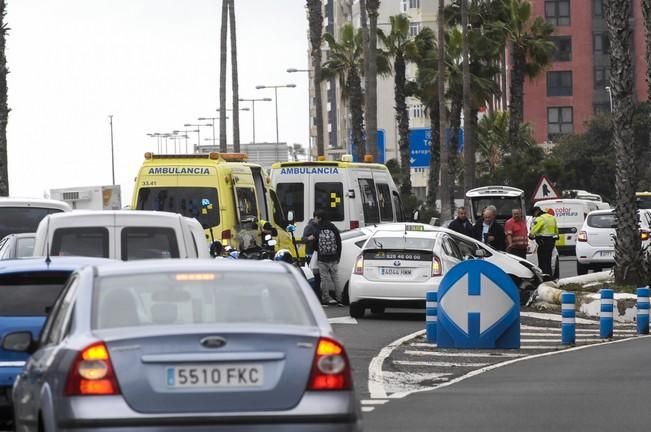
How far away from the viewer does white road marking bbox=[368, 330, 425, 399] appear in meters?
16.0

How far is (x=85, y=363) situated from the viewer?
28.3 feet

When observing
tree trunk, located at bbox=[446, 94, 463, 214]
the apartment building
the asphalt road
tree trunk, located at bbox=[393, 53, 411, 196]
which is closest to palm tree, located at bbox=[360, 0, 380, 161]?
tree trunk, located at bbox=[446, 94, 463, 214]

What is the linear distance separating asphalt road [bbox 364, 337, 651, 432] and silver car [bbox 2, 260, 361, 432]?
13.4 ft

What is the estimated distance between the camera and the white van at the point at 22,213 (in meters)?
26.3

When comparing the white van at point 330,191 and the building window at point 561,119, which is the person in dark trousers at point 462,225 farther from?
the building window at point 561,119

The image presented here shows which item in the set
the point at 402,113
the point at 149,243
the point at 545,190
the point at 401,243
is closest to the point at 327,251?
the point at 401,243

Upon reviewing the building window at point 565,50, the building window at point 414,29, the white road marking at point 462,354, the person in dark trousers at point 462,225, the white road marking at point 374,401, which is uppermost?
the building window at point 414,29

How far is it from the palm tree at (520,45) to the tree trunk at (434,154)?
10.5ft

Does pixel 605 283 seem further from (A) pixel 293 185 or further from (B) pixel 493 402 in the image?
(B) pixel 493 402

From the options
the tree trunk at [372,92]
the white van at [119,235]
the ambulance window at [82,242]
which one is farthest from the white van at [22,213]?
the tree trunk at [372,92]

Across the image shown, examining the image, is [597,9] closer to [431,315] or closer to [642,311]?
[642,311]

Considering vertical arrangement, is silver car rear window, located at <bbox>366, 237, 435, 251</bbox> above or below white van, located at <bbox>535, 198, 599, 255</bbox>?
above

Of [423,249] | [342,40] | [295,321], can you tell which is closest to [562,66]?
[342,40]

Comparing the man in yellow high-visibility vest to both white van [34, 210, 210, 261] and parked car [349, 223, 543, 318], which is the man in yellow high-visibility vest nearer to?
parked car [349, 223, 543, 318]
